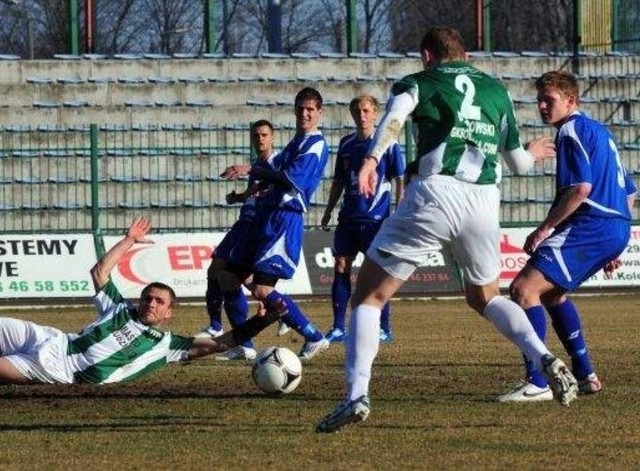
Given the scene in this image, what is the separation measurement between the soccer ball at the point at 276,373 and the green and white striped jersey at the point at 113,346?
2.08 feet

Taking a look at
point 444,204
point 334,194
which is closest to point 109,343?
point 444,204

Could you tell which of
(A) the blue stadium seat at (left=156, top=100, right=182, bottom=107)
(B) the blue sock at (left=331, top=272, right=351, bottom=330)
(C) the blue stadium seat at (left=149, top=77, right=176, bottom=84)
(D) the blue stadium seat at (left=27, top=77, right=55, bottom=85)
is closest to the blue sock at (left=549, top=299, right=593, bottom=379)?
(B) the blue sock at (left=331, top=272, right=351, bottom=330)

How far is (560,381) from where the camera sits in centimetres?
852

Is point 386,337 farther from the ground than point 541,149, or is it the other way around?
point 541,149

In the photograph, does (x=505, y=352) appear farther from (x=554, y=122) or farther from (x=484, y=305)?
(x=484, y=305)

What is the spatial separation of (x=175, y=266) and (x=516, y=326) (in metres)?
14.5

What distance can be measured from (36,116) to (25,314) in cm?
773

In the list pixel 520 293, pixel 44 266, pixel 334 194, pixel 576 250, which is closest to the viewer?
pixel 520 293

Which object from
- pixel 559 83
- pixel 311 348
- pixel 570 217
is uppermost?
pixel 559 83

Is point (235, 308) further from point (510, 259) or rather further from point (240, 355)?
point (510, 259)

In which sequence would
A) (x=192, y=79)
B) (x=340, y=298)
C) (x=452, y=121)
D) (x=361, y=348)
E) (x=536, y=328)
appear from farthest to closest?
(x=192, y=79)
(x=340, y=298)
(x=536, y=328)
(x=452, y=121)
(x=361, y=348)

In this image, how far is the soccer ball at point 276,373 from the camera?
10.6 metres

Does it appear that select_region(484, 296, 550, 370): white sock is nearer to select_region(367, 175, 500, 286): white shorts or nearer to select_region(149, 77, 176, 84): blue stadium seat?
select_region(367, 175, 500, 286): white shorts

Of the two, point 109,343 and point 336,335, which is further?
point 336,335
